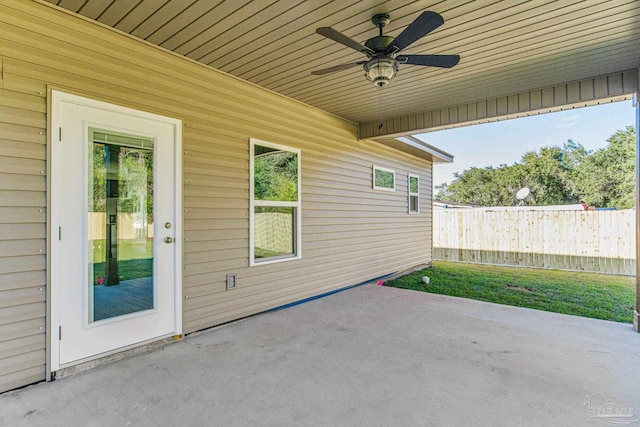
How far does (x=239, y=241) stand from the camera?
3732 mm

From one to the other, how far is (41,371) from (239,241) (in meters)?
1.97

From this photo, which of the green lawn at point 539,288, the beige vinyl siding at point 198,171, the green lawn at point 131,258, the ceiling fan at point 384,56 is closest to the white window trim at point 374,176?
the beige vinyl siding at point 198,171

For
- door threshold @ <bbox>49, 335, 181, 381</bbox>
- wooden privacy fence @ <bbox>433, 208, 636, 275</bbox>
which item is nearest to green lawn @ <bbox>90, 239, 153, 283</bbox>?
door threshold @ <bbox>49, 335, 181, 381</bbox>

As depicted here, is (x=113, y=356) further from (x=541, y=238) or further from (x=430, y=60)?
(x=541, y=238)

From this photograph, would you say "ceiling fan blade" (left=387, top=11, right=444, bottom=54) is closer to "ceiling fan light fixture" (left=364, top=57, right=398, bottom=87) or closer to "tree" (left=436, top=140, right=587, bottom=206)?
"ceiling fan light fixture" (left=364, top=57, right=398, bottom=87)

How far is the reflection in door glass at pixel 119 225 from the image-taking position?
2670 millimetres

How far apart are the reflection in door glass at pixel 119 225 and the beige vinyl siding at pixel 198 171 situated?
327 millimetres

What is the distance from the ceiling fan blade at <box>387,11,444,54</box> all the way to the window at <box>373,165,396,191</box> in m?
4.00

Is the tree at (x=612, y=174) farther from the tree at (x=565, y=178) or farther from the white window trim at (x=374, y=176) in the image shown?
the white window trim at (x=374, y=176)

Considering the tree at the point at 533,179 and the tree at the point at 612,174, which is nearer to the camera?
the tree at the point at 612,174

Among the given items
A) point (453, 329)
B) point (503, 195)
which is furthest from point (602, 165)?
point (453, 329)

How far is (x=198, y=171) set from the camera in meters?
3.34

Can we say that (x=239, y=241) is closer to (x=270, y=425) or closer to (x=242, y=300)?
(x=242, y=300)

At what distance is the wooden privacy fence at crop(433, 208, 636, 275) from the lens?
6957 millimetres
